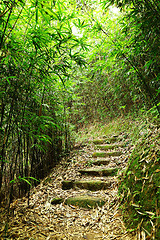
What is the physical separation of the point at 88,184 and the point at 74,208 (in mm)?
426

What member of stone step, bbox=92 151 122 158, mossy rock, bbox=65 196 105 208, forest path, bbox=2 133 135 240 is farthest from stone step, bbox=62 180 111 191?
stone step, bbox=92 151 122 158

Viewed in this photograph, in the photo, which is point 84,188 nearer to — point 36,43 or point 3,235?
point 3,235

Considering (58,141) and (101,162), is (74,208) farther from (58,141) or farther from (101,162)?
(58,141)

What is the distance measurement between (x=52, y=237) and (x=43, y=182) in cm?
129

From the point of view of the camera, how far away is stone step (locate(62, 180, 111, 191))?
209cm

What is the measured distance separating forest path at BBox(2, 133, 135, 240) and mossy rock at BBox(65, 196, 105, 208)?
1 cm

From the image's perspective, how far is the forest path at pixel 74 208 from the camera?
4.29 ft

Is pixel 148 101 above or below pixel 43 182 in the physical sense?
above

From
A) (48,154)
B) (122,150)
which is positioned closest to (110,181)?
(122,150)

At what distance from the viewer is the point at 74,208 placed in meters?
1.85

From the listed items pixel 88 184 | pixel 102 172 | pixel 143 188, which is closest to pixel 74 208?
pixel 88 184

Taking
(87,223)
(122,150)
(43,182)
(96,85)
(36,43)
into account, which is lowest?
(87,223)

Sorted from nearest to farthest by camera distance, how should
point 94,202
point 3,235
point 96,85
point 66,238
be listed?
point 3,235 < point 66,238 < point 94,202 < point 96,85

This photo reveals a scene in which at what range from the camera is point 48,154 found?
2.79 m
